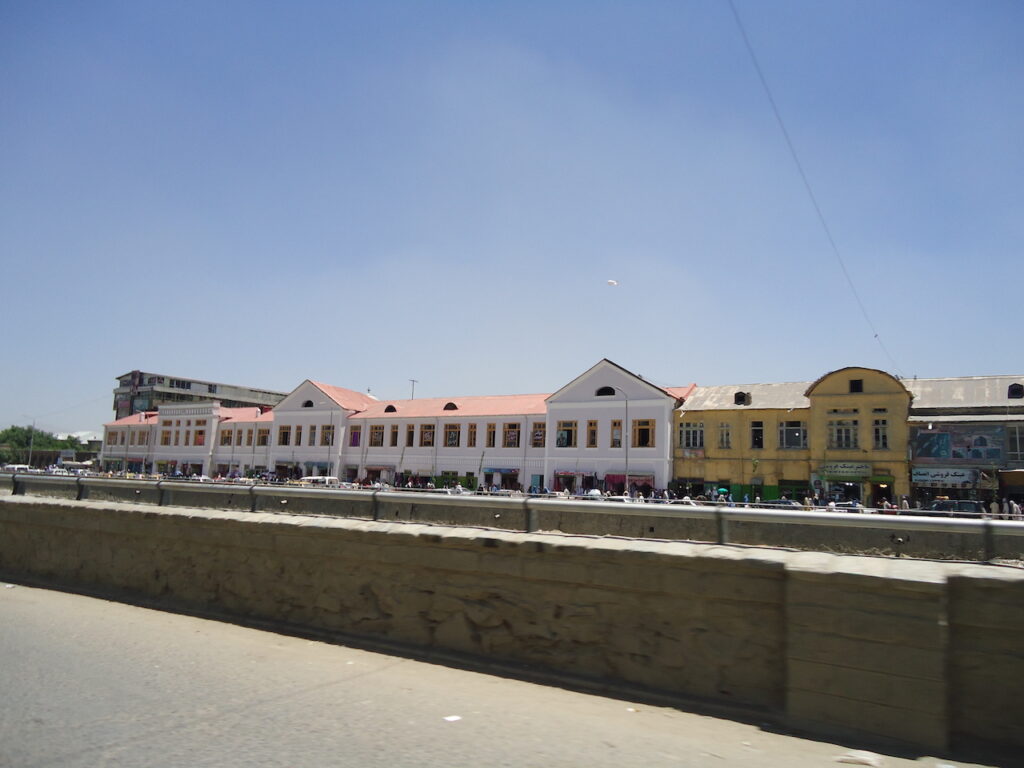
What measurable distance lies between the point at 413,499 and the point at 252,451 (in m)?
52.3

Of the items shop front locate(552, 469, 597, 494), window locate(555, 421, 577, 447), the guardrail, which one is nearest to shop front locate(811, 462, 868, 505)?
shop front locate(552, 469, 597, 494)

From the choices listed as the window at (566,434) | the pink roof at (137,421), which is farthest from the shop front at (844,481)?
the pink roof at (137,421)

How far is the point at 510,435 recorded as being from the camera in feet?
146

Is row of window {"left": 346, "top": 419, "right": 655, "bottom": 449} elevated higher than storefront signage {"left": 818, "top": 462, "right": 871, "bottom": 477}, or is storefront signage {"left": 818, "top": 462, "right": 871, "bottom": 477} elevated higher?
row of window {"left": 346, "top": 419, "right": 655, "bottom": 449}

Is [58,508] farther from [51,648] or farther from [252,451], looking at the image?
[252,451]

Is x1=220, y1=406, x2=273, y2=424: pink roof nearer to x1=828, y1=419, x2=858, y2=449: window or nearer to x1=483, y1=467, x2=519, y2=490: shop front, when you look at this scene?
x1=483, y1=467, x2=519, y2=490: shop front

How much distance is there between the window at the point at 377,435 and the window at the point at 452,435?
5.75 m

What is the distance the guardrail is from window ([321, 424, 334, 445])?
43.7m

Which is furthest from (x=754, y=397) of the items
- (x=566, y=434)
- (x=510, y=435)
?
(x=510, y=435)

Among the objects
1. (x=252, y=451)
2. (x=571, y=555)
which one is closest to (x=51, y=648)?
(x=571, y=555)

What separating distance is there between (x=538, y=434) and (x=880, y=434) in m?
19.9

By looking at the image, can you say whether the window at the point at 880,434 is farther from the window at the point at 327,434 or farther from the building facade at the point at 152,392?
the building facade at the point at 152,392

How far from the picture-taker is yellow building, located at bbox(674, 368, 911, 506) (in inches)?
1362

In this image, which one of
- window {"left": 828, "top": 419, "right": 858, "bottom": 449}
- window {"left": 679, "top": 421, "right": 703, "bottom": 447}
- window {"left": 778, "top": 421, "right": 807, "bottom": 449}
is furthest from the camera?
window {"left": 679, "top": 421, "right": 703, "bottom": 447}
